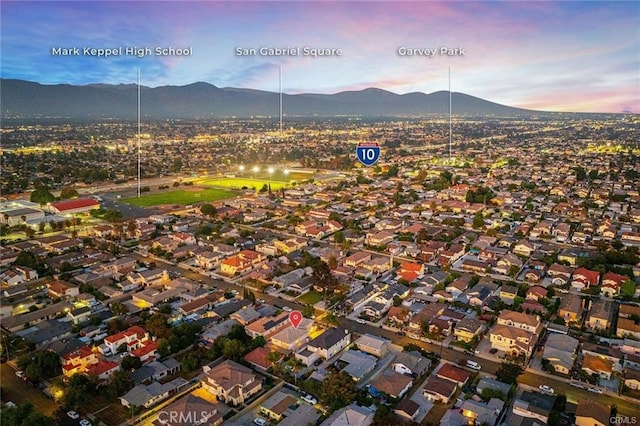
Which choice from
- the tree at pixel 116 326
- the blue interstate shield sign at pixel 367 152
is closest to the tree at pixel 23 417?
the tree at pixel 116 326

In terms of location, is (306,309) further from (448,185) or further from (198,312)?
(448,185)

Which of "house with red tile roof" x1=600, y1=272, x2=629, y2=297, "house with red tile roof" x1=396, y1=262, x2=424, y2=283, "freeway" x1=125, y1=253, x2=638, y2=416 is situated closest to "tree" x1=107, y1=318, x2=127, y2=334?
"freeway" x1=125, y1=253, x2=638, y2=416

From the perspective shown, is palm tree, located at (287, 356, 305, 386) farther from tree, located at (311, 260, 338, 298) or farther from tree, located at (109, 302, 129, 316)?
tree, located at (109, 302, 129, 316)

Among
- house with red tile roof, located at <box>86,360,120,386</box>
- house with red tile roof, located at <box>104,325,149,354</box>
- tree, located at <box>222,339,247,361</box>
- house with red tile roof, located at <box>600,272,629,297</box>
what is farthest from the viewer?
house with red tile roof, located at <box>600,272,629,297</box>

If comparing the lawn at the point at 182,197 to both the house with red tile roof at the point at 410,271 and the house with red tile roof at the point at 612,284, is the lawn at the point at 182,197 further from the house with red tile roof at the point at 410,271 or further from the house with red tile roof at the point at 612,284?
the house with red tile roof at the point at 612,284

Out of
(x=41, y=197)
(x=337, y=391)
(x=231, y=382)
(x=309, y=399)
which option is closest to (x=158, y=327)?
(x=231, y=382)

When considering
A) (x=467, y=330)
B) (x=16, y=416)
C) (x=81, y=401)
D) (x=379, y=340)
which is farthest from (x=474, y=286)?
(x=16, y=416)
